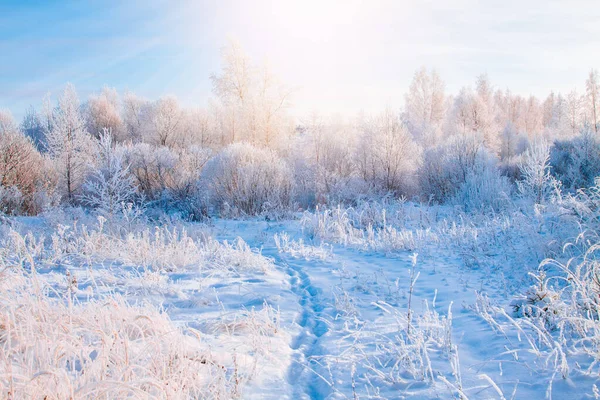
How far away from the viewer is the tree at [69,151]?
1794 cm

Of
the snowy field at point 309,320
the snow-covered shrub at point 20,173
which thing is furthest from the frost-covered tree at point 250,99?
the snowy field at point 309,320

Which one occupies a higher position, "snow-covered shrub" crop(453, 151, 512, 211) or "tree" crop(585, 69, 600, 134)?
"tree" crop(585, 69, 600, 134)

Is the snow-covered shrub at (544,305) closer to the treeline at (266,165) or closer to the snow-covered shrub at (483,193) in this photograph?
the treeline at (266,165)

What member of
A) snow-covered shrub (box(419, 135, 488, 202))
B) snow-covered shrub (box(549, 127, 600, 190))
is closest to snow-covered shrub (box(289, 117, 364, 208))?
snow-covered shrub (box(419, 135, 488, 202))

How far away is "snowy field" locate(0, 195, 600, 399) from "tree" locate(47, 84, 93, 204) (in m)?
11.1

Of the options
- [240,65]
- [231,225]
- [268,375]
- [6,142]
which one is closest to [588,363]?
[268,375]

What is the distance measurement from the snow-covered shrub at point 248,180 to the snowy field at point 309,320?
6055 millimetres

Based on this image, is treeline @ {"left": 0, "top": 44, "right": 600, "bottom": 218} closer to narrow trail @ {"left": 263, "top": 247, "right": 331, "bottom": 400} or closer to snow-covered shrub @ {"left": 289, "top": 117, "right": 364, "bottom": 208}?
snow-covered shrub @ {"left": 289, "top": 117, "right": 364, "bottom": 208}

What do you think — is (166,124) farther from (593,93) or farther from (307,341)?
(593,93)

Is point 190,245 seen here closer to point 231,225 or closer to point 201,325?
point 201,325

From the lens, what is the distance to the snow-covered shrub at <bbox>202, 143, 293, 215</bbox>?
13742mm

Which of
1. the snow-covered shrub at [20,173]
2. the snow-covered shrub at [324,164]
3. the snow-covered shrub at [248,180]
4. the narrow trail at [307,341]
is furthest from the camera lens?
the snow-covered shrub at [324,164]

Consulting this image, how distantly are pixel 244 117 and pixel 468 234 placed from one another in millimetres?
21117

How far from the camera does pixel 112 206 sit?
35.9 feet
